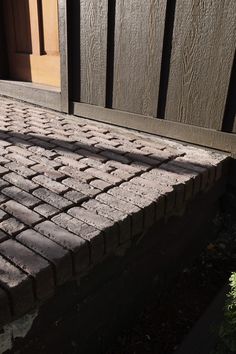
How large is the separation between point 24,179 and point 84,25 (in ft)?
6.35

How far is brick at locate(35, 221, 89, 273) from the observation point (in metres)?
1.75

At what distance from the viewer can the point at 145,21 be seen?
3.12m

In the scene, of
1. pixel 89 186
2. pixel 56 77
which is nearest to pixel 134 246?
pixel 89 186

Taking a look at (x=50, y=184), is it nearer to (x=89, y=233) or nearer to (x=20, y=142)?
(x=89, y=233)

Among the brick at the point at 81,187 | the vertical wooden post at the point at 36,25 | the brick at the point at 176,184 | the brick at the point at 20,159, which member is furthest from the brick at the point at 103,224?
the vertical wooden post at the point at 36,25

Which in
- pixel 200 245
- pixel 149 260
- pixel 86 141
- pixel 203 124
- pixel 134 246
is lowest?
pixel 200 245

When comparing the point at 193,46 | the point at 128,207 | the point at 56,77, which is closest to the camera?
the point at 128,207

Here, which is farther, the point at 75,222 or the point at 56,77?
the point at 56,77

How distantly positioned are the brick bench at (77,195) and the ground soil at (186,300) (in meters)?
0.46

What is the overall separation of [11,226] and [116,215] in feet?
1.89

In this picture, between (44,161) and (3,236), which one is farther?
(44,161)

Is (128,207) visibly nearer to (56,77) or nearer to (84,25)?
(84,25)

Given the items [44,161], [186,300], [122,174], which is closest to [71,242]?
[122,174]

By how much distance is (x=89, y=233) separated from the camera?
186cm
